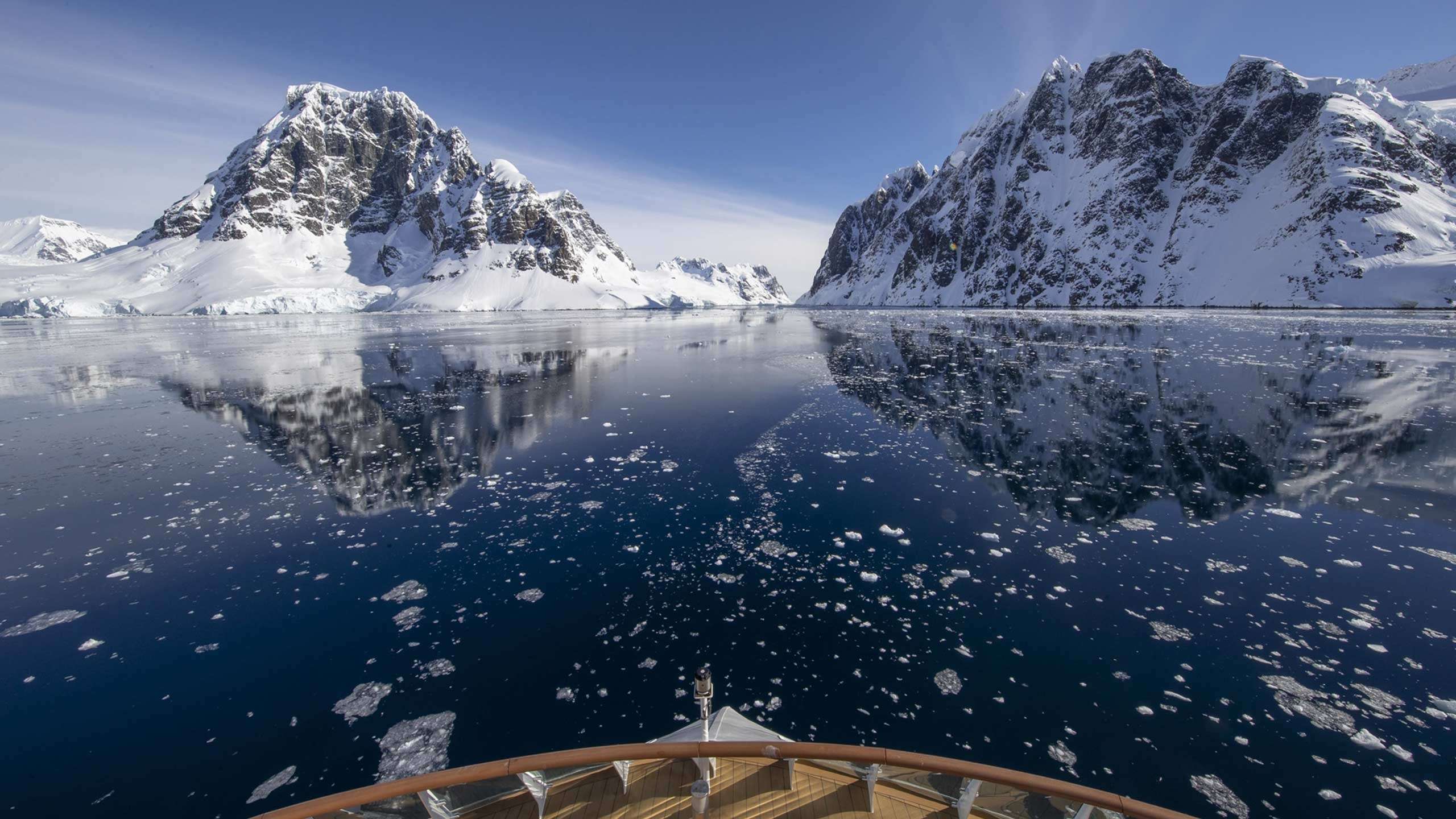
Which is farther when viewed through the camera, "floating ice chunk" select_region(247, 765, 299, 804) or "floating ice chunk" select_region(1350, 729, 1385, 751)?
"floating ice chunk" select_region(1350, 729, 1385, 751)

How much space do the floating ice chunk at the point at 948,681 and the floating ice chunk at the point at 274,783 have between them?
721 centimetres

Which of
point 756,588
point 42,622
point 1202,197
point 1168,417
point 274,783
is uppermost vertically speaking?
point 1202,197

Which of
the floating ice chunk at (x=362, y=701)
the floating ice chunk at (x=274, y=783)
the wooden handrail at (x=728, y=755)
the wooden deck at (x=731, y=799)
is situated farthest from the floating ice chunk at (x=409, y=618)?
the wooden deck at (x=731, y=799)

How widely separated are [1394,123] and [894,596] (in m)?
192

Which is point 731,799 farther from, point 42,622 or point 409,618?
point 42,622

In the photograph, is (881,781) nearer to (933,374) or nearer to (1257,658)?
(1257,658)

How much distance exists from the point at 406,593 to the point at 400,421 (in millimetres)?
13190

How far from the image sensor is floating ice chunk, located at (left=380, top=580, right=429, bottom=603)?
8695 millimetres

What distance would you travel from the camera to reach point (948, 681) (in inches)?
266

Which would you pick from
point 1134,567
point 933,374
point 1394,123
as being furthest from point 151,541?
point 1394,123

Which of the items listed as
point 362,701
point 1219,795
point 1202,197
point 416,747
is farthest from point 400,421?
point 1202,197

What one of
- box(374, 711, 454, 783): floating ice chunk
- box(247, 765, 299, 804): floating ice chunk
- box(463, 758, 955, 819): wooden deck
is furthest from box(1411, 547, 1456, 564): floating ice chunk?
box(247, 765, 299, 804): floating ice chunk

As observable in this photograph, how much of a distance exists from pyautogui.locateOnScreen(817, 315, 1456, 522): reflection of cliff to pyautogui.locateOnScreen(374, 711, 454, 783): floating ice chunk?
1153 cm

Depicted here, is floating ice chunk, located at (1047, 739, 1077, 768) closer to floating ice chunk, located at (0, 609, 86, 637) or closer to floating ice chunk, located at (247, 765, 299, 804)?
floating ice chunk, located at (247, 765, 299, 804)
